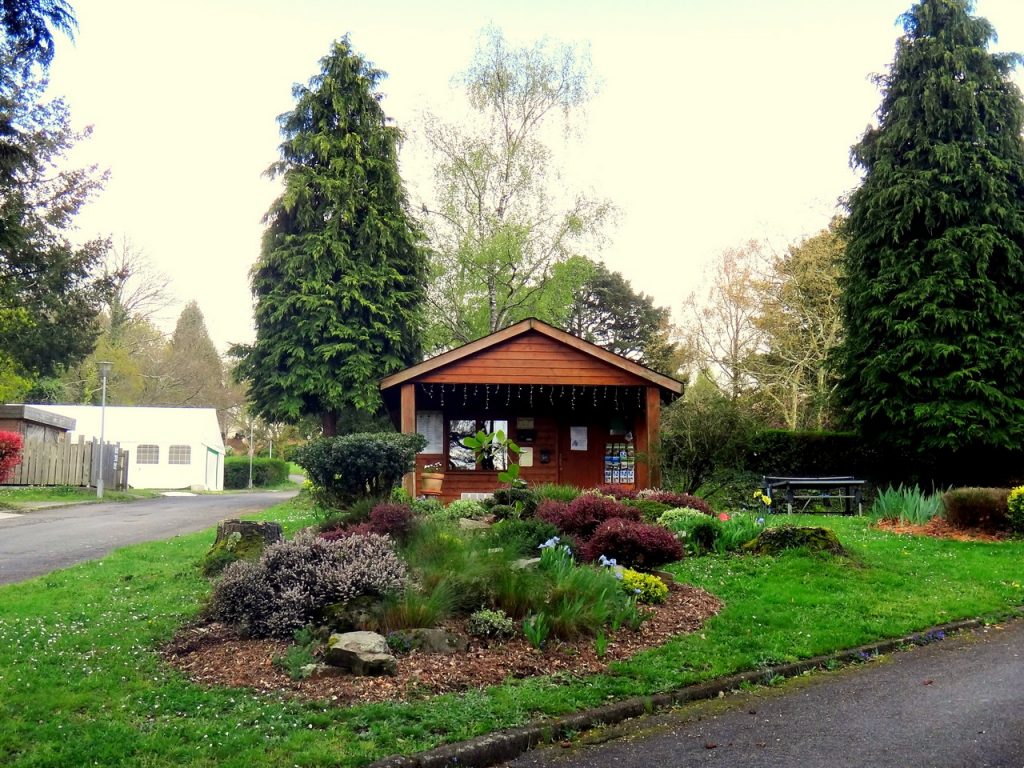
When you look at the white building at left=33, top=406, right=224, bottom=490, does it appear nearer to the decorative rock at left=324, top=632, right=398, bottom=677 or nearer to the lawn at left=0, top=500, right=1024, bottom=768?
the lawn at left=0, top=500, right=1024, bottom=768

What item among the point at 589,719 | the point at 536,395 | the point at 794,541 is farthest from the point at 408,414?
the point at 589,719

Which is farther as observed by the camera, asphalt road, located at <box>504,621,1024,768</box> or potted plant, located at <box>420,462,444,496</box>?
potted plant, located at <box>420,462,444,496</box>

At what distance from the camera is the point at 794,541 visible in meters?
10.5

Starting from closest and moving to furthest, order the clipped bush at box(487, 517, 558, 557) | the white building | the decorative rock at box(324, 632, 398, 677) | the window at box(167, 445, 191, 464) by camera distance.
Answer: the decorative rock at box(324, 632, 398, 677) < the clipped bush at box(487, 517, 558, 557) < the white building < the window at box(167, 445, 191, 464)

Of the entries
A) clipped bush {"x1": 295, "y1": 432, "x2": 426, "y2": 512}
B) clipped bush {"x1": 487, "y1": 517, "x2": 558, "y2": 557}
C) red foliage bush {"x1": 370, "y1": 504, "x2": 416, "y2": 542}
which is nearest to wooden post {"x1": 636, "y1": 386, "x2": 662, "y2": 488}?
clipped bush {"x1": 295, "y1": 432, "x2": 426, "y2": 512}

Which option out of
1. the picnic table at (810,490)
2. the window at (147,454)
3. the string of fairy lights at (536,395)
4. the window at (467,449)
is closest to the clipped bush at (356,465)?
the string of fairy lights at (536,395)

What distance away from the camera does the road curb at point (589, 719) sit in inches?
181

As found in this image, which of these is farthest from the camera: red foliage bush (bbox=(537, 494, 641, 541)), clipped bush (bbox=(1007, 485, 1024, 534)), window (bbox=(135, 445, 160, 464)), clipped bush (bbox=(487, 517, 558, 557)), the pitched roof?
window (bbox=(135, 445, 160, 464))

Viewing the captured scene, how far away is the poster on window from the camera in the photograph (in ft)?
69.1

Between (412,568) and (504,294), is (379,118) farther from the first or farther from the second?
(412,568)

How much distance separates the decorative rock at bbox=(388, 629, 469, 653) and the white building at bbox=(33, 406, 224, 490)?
38.0m

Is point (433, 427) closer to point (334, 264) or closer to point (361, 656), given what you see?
point (334, 264)

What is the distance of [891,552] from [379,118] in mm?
21697

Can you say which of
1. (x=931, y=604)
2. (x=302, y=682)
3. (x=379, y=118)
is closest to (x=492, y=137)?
(x=379, y=118)
